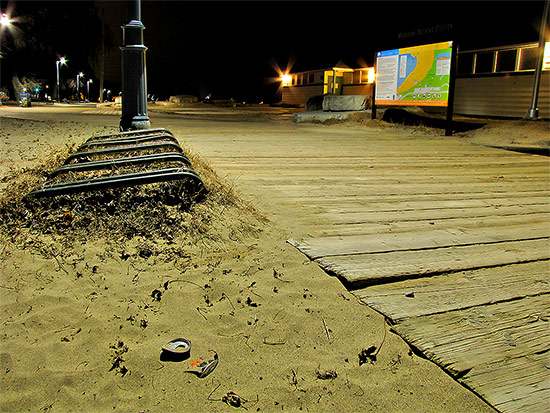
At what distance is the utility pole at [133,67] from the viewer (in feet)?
20.7

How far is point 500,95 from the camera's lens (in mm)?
18828

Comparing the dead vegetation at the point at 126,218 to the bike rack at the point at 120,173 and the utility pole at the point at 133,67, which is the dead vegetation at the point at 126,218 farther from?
the utility pole at the point at 133,67

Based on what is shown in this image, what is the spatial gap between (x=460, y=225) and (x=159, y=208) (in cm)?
288

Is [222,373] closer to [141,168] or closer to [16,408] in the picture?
[16,408]

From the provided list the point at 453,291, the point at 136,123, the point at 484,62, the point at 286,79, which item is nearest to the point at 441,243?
the point at 453,291

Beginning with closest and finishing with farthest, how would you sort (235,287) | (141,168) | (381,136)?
(235,287) → (141,168) → (381,136)

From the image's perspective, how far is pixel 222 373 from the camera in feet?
7.16

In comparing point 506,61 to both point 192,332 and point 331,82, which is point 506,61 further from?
point 331,82

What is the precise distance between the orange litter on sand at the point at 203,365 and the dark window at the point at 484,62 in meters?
20.7

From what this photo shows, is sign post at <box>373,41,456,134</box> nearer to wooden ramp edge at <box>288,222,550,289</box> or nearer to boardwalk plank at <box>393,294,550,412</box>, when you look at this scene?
wooden ramp edge at <box>288,222,550,289</box>

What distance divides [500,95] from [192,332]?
65.5 feet

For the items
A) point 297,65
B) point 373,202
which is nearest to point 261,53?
point 297,65

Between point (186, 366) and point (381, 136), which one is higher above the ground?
point (381, 136)

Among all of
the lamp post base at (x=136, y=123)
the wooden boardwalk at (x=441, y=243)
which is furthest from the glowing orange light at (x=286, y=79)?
the lamp post base at (x=136, y=123)
